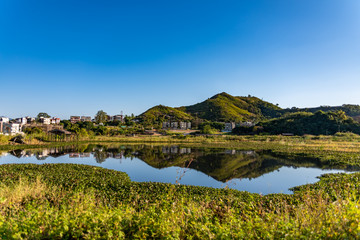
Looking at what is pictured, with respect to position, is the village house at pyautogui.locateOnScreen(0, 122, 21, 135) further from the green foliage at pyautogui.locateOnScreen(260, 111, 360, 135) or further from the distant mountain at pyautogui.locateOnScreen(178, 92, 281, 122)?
the distant mountain at pyautogui.locateOnScreen(178, 92, 281, 122)

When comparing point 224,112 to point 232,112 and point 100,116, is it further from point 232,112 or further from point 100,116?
point 100,116

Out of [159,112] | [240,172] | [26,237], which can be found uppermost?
[159,112]

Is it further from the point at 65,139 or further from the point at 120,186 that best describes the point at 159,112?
the point at 120,186

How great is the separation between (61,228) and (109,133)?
53962 mm

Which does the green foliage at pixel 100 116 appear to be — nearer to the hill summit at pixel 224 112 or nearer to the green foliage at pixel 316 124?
the hill summit at pixel 224 112

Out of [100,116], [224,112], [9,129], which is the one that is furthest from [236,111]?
→ [9,129]

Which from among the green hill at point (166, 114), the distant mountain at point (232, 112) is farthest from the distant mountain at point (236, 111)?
the green hill at point (166, 114)

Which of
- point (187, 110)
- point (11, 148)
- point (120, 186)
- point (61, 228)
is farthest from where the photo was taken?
point (187, 110)

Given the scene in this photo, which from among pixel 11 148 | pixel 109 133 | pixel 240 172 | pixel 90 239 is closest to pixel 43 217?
pixel 90 239

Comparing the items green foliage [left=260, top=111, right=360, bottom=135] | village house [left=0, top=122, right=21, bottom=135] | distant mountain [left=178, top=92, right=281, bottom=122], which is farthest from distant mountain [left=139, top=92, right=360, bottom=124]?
village house [left=0, top=122, right=21, bottom=135]

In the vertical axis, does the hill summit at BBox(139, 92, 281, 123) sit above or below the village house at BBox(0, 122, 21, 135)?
above

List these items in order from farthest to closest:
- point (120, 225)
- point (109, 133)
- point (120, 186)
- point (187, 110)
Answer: point (187, 110), point (109, 133), point (120, 186), point (120, 225)

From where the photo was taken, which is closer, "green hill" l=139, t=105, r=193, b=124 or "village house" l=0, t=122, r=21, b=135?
"village house" l=0, t=122, r=21, b=135

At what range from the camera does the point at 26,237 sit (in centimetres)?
309
